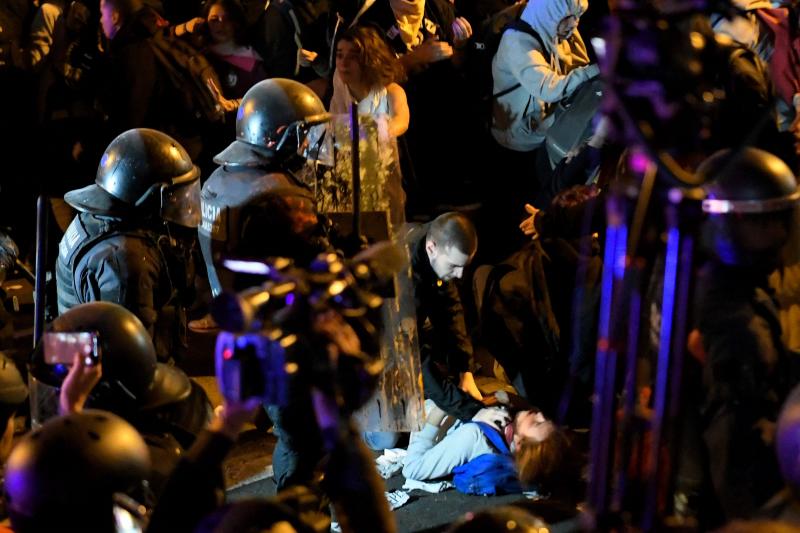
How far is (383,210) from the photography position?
566 centimetres

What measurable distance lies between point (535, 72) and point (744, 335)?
4.08m

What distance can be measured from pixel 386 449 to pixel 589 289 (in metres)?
1.43

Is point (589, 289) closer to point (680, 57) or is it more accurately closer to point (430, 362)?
point (430, 362)

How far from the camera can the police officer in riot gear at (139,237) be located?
4605mm

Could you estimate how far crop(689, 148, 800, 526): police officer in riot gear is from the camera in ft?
10.9

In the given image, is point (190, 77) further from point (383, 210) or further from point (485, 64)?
point (383, 210)

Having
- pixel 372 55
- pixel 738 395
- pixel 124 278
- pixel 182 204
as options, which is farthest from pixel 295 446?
pixel 372 55

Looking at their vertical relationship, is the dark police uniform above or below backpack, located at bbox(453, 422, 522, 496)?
above

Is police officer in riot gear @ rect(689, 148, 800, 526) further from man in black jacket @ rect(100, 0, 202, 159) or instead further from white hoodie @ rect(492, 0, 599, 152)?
man in black jacket @ rect(100, 0, 202, 159)

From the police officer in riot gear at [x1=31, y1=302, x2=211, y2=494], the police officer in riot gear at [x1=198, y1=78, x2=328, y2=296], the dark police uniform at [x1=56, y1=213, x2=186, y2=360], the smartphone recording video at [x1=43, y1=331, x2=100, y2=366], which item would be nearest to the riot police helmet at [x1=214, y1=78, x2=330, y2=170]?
the police officer in riot gear at [x1=198, y1=78, x2=328, y2=296]

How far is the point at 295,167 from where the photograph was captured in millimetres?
5582

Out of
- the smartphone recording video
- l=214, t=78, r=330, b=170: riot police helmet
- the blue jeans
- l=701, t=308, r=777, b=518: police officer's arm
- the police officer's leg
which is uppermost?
l=214, t=78, r=330, b=170: riot police helmet

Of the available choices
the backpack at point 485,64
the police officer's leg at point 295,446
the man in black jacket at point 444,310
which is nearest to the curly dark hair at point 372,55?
the man in black jacket at point 444,310

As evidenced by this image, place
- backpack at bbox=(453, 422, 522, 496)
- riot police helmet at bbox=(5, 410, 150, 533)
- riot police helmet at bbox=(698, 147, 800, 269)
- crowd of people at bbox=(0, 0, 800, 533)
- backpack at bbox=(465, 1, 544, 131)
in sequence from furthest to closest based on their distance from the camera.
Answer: backpack at bbox=(465, 1, 544, 131) < backpack at bbox=(453, 422, 522, 496) < riot police helmet at bbox=(698, 147, 800, 269) < riot police helmet at bbox=(5, 410, 150, 533) < crowd of people at bbox=(0, 0, 800, 533)
